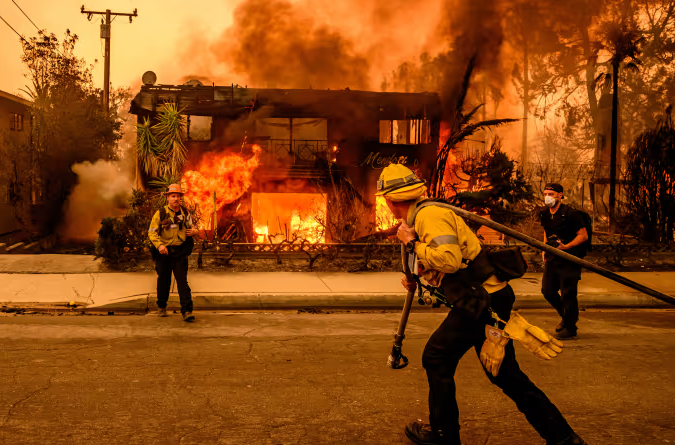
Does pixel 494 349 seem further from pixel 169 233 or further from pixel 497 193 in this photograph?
pixel 497 193

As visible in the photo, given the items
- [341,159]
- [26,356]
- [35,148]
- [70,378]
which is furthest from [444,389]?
[35,148]

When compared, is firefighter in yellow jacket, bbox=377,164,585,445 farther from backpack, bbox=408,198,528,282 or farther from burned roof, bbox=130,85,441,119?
burned roof, bbox=130,85,441,119

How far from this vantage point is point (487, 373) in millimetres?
3797

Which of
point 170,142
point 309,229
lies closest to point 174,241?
point 309,229

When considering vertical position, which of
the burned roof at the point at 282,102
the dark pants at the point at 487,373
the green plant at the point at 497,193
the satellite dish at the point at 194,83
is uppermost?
the satellite dish at the point at 194,83

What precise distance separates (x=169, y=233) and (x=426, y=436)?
4790 mm

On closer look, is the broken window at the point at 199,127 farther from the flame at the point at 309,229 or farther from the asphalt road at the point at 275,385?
the asphalt road at the point at 275,385

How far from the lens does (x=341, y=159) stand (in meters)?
20.6

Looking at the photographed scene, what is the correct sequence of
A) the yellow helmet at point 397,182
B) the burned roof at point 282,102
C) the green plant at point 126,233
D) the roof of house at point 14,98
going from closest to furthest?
the yellow helmet at point 397,182 < the green plant at point 126,233 < the burned roof at point 282,102 < the roof of house at point 14,98

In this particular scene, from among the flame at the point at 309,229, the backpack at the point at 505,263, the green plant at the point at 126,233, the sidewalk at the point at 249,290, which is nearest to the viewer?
the backpack at the point at 505,263

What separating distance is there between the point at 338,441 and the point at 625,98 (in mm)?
37393

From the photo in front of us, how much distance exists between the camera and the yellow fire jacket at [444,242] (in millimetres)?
3609

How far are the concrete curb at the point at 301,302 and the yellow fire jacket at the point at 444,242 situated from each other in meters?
5.74

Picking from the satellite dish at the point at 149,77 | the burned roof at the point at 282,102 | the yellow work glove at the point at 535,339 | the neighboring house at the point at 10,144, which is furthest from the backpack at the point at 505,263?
the neighboring house at the point at 10,144
